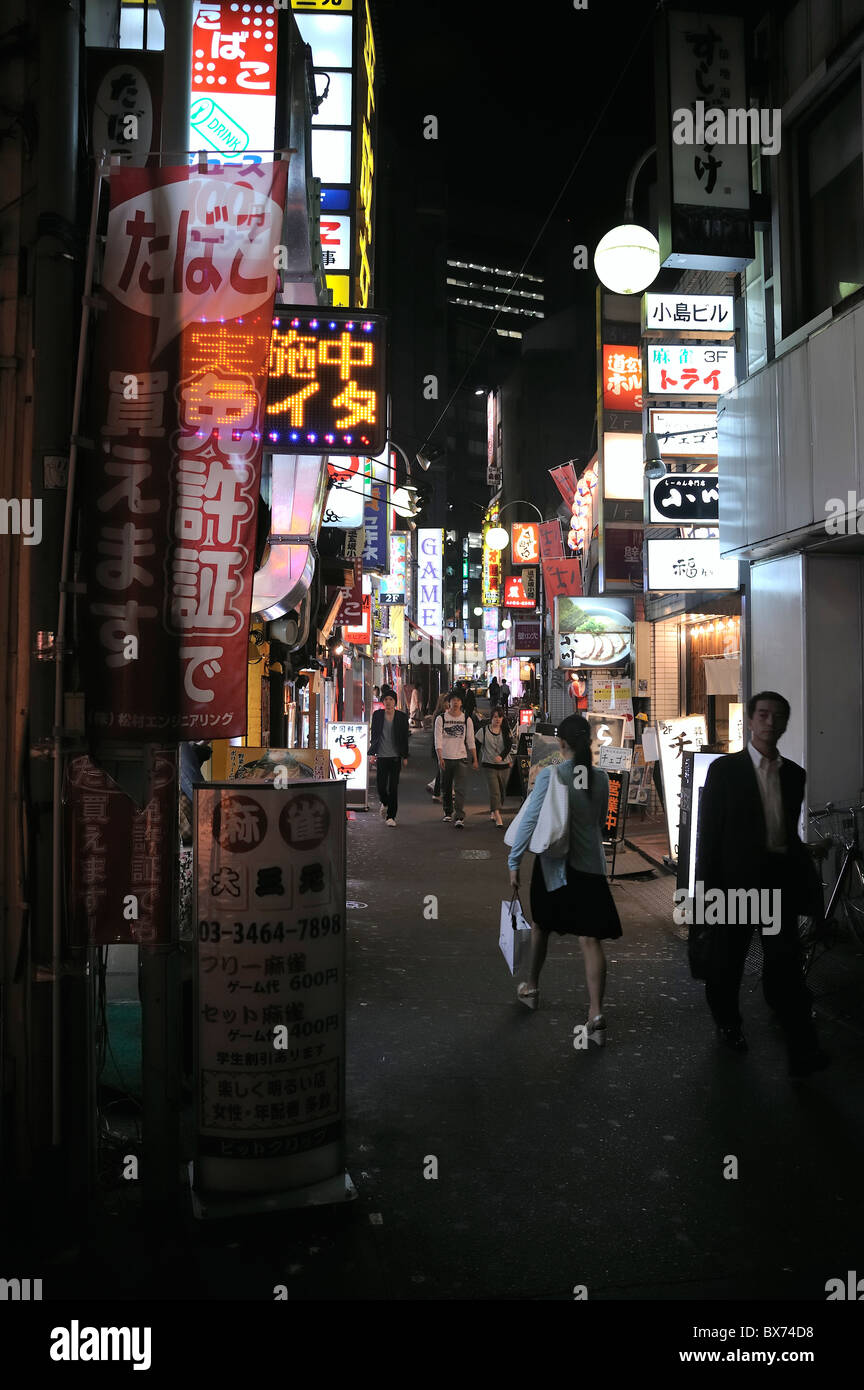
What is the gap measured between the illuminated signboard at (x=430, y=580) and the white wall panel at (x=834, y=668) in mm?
35991

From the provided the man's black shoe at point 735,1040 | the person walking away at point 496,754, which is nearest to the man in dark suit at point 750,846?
the man's black shoe at point 735,1040

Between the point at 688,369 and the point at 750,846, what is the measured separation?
8.09 m

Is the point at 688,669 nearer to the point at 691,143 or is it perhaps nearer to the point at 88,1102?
the point at 691,143

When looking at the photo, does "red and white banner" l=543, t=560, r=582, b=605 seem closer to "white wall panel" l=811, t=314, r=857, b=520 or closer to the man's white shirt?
"white wall panel" l=811, t=314, r=857, b=520

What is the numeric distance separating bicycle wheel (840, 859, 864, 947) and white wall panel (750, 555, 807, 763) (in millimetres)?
1589

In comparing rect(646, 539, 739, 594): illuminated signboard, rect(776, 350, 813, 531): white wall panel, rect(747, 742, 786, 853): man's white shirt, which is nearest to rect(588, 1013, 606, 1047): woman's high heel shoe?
rect(747, 742, 786, 853): man's white shirt

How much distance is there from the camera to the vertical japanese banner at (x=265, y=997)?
3818 mm

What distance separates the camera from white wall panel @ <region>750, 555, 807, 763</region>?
8961mm

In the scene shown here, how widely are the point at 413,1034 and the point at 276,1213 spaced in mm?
2286

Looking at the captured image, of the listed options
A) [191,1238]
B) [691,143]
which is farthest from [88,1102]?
[691,143]

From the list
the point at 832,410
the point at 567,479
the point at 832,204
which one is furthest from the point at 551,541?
the point at 832,410

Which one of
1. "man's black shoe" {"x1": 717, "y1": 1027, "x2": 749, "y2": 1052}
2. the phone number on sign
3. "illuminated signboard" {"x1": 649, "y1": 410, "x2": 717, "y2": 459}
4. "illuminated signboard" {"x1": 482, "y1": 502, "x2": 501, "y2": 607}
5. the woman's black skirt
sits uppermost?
→ "illuminated signboard" {"x1": 482, "y1": 502, "x2": 501, "y2": 607}

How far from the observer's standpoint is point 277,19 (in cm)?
830

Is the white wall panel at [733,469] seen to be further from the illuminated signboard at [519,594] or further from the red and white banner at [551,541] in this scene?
the illuminated signboard at [519,594]
